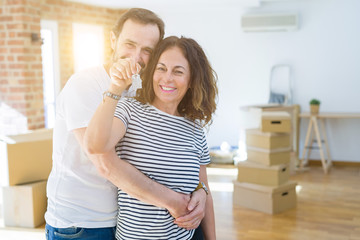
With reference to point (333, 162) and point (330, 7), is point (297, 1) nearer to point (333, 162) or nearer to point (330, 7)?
point (330, 7)

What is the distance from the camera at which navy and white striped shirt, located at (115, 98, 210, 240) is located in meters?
1.32

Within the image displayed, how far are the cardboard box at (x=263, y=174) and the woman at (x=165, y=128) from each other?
2.90 metres

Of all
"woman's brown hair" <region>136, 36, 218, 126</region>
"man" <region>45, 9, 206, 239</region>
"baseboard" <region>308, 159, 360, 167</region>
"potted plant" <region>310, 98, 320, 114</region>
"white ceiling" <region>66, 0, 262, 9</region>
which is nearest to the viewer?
"man" <region>45, 9, 206, 239</region>

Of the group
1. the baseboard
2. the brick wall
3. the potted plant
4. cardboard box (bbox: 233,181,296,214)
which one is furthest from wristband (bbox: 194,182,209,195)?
the baseboard

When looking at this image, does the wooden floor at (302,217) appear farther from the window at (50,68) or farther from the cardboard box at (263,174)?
the window at (50,68)

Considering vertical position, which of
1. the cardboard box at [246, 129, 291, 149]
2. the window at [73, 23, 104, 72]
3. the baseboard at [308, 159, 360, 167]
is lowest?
the baseboard at [308, 159, 360, 167]

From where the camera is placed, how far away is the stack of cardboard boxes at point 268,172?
4234 mm

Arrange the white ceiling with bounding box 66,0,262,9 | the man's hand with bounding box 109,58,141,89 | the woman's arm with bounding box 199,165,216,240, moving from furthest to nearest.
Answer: the white ceiling with bounding box 66,0,262,9, the woman's arm with bounding box 199,165,216,240, the man's hand with bounding box 109,58,141,89

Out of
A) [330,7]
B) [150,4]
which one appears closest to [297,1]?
[330,7]

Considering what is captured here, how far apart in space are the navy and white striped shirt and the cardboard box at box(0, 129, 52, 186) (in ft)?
8.31

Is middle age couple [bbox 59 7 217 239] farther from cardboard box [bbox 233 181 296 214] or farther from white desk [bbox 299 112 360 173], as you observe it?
white desk [bbox 299 112 360 173]

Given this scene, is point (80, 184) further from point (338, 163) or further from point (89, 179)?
point (338, 163)

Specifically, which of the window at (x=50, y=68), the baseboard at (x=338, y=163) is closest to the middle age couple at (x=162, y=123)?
the window at (x=50, y=68)

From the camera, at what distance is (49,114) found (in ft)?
19.5
